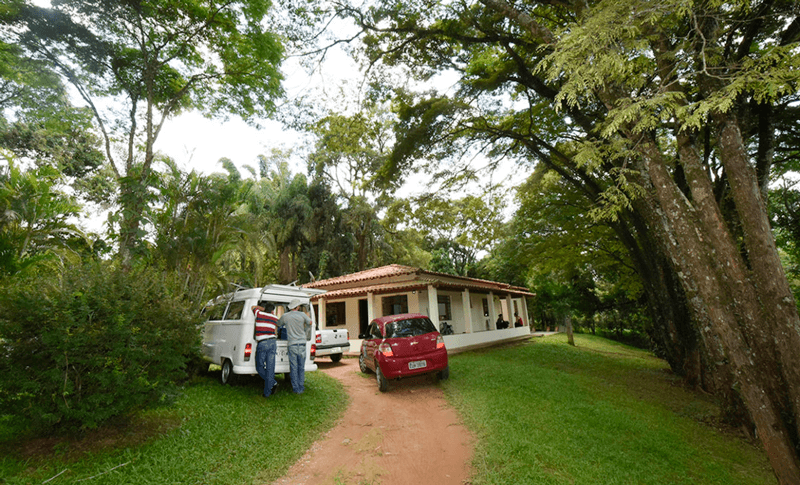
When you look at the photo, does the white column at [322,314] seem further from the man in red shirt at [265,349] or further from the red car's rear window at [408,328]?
the man in red shirt at [265,349]

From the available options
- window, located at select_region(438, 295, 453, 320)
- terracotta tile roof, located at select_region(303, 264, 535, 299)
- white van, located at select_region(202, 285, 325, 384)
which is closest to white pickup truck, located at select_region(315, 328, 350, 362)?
white van, located at select_region(202, 285, 325, 384)

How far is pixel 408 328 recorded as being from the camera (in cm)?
797

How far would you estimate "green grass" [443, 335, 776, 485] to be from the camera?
395 cm

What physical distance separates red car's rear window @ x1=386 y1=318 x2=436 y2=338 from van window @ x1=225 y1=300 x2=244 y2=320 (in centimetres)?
325

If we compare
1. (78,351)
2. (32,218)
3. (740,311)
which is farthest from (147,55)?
(740,311)

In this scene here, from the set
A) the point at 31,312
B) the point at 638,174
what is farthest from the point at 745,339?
the point at 31,312

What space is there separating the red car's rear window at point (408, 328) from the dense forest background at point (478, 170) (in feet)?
12.5

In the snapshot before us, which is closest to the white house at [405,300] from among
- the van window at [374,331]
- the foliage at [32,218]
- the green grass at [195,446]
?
the van window at [374,331]

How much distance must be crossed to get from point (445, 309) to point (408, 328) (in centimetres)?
1039

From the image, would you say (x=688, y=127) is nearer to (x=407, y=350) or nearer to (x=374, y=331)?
(x=407, y=350)

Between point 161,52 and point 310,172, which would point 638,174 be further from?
point 310,172

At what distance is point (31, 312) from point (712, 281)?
7.99m

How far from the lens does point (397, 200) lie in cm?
1168

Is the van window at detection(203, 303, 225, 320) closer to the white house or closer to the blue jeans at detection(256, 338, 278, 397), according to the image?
the blue jeans at detection(256, 338, 278, 397)
